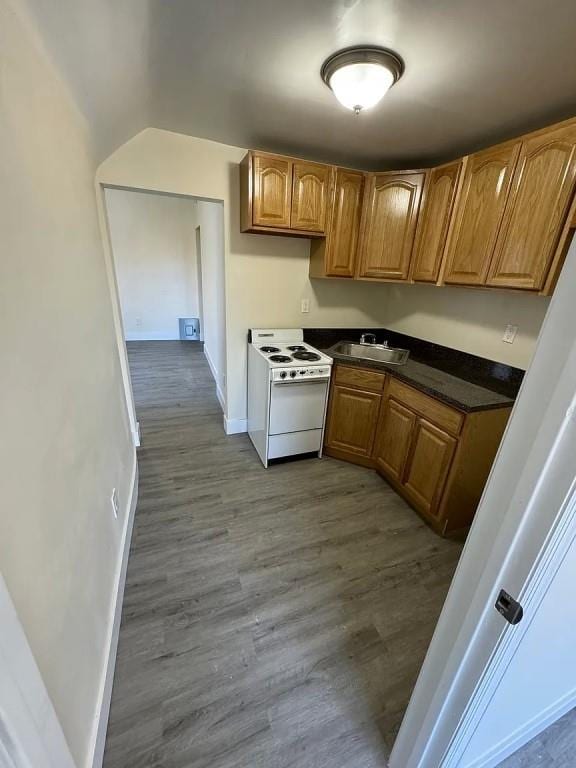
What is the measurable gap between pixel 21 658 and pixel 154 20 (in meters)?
1.94

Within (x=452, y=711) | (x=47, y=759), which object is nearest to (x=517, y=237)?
(x=452, y=711)

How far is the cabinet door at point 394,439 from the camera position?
7.48 ft

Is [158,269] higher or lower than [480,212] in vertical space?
lower

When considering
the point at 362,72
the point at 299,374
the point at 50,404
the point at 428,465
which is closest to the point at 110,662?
the point at 50,404

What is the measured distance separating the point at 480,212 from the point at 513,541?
1977 mm

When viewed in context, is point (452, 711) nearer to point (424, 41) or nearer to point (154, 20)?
point (424, 41)

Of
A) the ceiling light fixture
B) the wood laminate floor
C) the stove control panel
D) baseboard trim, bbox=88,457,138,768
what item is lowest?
the wood laminate floor

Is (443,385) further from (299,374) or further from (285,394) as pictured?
(285,394)

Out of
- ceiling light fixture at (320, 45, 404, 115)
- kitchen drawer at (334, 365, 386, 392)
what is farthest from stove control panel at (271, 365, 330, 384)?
ceiling light fixture at (320, 45, 404, 115)

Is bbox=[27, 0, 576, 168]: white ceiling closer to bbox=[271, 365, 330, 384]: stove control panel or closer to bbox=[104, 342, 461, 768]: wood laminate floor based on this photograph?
bbox=[271, 365, 330, 384]: stove control panel

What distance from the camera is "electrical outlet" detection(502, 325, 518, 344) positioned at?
2.05 m

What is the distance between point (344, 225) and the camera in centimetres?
249

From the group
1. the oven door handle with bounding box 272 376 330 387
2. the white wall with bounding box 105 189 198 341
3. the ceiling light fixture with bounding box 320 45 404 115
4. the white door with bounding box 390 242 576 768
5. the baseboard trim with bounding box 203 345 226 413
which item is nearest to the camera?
the white door with bounding box 390 242 576 768

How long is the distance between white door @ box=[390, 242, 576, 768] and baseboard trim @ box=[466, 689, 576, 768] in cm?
28
